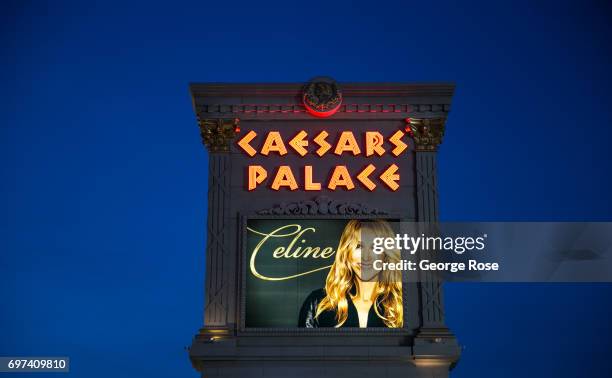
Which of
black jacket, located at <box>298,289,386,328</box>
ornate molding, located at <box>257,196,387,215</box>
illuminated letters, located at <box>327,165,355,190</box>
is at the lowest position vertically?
black jacket, located at <box>298,289,386,328</box>

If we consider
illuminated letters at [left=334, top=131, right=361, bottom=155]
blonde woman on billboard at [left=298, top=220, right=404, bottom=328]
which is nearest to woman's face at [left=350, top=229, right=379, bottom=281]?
blonde woman on billboard at [left=298, top=220, right=404, bottom=328]

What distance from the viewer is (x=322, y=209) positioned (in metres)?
30.9

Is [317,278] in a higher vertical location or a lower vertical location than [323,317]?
higher

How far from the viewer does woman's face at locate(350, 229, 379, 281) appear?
30.0m

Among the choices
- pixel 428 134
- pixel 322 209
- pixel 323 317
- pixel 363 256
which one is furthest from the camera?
pixel 428 134

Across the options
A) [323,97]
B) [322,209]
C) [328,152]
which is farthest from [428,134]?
[322,209]

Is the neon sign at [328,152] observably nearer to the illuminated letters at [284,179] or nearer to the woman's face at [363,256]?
the illuminated letters at [284,179]

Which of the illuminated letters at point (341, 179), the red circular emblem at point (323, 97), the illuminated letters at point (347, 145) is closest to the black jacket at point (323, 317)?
the illuminated letters at point (341, 179)

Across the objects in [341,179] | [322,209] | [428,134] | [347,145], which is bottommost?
[322,209]

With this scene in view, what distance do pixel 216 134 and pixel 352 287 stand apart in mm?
9539

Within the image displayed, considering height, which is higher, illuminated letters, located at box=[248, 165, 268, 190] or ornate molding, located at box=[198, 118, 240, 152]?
ornate molding, located at box=[198, 118, 240, 152]

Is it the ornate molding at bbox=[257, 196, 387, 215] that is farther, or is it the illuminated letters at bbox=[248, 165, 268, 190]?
the illuminated letters at bbox=[248, 165, 268, 190]

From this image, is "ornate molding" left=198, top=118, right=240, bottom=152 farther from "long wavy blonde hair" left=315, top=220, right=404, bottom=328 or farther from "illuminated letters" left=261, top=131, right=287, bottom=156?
"long wavy blonde hair" left=315, top=220, right=404, bottom=328

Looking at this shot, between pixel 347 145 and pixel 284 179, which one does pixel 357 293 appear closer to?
pixel 284 179
